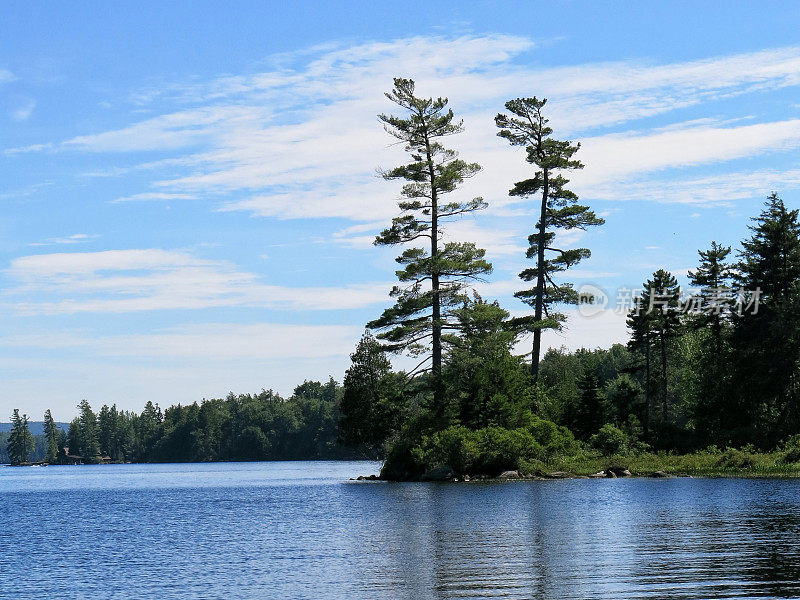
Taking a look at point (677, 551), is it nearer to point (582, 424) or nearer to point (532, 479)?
point (532, 479)

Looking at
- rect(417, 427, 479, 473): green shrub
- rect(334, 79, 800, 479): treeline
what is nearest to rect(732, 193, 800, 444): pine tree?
rect(334, 79, 800, 479): treeline

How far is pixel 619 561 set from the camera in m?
26.2

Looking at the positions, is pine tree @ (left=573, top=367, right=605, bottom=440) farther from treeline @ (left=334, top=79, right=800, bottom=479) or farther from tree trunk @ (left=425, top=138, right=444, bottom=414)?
tree trunk @ (left=425, top=138, right=444, bottom=414)

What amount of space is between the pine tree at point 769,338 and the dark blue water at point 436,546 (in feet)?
66.9

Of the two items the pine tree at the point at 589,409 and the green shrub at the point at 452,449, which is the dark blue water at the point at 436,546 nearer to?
the green shrub at the point at 452,449

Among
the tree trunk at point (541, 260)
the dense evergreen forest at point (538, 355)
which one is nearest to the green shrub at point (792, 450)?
the dense evergreen forest at point (538, 355)

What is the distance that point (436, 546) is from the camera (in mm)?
30969

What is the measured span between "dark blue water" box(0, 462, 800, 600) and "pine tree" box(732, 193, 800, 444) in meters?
20.4

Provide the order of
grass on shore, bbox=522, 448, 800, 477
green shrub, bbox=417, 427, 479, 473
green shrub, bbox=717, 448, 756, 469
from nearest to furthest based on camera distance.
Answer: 1. grass on shore, bbox=522, 448, 800, 477
2. green shrub, bbox=417, 427, 479, 473
3. green shrub, bbox=717, 448, 756, 469

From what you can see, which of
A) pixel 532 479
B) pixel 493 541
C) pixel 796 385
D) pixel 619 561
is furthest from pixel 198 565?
pixel 796 385

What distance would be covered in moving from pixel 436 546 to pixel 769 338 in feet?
166

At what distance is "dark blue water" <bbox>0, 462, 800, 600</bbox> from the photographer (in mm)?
23312

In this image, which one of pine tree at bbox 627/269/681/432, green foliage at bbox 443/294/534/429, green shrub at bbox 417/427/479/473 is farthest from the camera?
pine tree at bbox 627/269/681/432

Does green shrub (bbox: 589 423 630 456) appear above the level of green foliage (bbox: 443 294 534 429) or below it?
below
